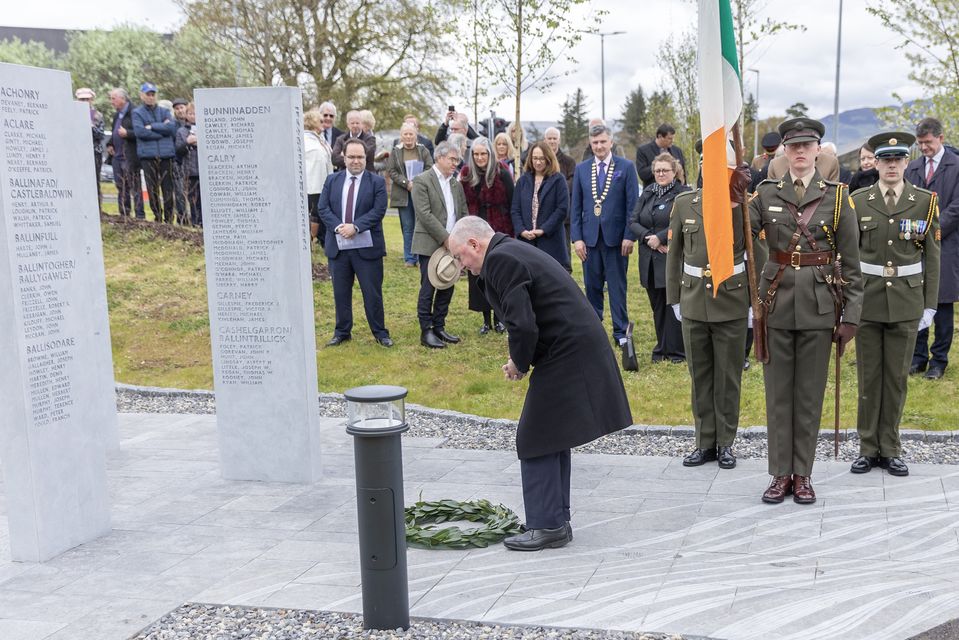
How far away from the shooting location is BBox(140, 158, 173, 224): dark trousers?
54.7 ft

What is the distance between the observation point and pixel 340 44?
32.0 meters

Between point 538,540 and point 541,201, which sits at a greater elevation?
point 541,201

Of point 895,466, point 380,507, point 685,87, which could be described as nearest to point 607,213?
point 895,466

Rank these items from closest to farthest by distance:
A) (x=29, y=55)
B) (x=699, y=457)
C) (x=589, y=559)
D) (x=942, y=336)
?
(x=589, y=559)
(x=699, y=457)
(x=942, y=336)
(x=29, y=55)

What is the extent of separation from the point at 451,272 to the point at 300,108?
2.94 meters

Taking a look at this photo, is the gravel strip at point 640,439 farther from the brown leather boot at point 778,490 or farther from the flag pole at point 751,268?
the flag pole at point 751,268

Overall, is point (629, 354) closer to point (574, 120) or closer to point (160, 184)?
point (160, 184)

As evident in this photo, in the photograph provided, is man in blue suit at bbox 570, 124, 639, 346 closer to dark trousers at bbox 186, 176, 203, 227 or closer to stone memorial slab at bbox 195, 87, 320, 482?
stone memorial slab at bbox 195, 87, 320, 482

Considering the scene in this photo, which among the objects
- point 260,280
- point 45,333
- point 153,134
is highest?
point 153,134

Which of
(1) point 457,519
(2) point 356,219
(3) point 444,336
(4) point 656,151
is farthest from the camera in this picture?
(4) point 656,151

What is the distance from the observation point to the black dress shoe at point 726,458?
24.5ft

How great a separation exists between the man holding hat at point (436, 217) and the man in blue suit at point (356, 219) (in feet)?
1.57

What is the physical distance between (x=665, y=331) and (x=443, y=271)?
Result: 271cm

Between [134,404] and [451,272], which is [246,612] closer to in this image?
[451,272]
